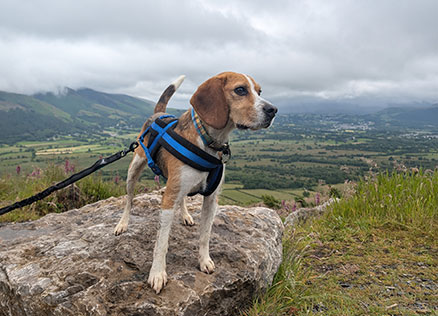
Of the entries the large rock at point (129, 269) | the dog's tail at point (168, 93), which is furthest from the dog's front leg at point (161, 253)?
the dog's tail at point (168, 93)

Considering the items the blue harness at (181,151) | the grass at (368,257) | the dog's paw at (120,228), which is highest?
the blue harness at (181,151)

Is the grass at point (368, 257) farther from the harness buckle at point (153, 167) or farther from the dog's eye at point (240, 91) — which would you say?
the dog's eye at point (240, 91)

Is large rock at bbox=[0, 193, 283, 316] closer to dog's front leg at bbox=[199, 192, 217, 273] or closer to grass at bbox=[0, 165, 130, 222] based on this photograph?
dog's front leg at bbox=[199, 192, 217, 273]

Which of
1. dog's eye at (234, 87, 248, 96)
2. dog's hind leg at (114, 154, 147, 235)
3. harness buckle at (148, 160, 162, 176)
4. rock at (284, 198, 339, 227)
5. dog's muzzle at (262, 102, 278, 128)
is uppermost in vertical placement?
dog's eye at (234, 87, 248, 96)

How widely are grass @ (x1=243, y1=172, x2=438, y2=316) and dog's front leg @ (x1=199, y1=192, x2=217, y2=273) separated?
762mm

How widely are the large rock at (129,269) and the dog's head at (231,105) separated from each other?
73.1 inches

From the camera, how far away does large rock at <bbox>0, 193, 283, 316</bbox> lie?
9.80ft

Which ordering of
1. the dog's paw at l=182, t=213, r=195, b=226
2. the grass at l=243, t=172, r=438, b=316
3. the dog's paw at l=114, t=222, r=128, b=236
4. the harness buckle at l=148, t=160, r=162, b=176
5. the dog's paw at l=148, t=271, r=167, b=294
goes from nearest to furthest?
the dog's paw at l=148, t=271, r=167, b=294
the grass at l=243, t=172, r=438, b=316
the harness buckle at l=148, t=160, r=162, b=176
the dog's paw at l=114, t=222, r=128, b=236
the dog's paw at l=182, t=213, r=195, b=226

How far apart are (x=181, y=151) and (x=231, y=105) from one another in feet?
2.58

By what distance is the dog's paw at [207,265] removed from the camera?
Result: 3459 mm

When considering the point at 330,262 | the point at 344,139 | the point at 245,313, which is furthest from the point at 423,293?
the point at 344,139

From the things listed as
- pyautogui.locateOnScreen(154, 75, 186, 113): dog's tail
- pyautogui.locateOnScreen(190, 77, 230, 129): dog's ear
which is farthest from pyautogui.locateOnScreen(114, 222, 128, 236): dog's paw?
pyautogui.locateOnScreen(190, 77, 230, 129): dog's ear

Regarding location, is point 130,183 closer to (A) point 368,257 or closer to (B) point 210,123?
(B) point 210,123

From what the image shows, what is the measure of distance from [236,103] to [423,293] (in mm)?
3449
